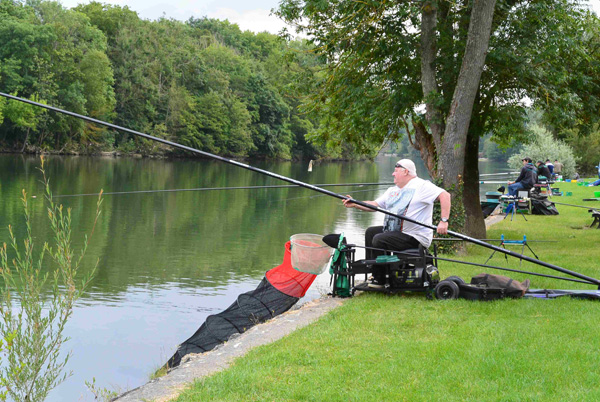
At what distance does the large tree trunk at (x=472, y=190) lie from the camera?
15383 mm

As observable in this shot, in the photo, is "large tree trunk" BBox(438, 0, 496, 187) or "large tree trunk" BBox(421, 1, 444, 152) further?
"large tree trunk" BBox(421, 1, 444, 152)

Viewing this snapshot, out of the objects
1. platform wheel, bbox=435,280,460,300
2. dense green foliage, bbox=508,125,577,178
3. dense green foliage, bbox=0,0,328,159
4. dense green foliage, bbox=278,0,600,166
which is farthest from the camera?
dense green foliage, bbox=0,0,328,159

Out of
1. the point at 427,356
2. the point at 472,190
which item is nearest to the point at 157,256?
the point at 472,190

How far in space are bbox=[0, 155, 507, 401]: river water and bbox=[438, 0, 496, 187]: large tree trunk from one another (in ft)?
11.1

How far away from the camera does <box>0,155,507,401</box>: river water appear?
8.83 meters

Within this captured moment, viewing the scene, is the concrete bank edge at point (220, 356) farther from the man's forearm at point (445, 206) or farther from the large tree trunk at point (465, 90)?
the large tree trunk at point (465, 90)

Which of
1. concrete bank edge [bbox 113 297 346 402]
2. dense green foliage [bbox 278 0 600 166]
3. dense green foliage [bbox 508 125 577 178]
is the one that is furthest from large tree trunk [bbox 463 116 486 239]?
dense green foliage [bbox 508 125 577 178]

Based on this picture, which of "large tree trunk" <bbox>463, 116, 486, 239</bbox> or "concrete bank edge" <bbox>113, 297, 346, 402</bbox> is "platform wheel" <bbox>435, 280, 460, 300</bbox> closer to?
"concrete bank edge" <bbox>113, 297, 346, 402</bbox>

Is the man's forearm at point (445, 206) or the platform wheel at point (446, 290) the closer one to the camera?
the man's forearm at point (445, 206)

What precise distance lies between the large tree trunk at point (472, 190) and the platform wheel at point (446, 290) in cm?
781

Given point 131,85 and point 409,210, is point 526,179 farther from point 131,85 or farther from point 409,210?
point 131,85

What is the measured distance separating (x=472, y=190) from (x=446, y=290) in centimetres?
879

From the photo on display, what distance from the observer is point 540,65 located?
13.9 metres

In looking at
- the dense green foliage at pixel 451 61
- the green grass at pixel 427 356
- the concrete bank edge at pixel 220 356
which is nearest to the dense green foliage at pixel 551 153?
the dense green foliage at pixel 451 61
